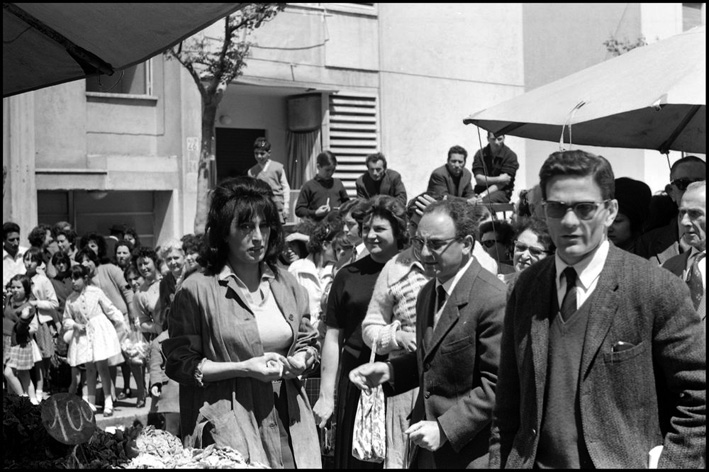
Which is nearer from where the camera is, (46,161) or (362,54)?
(46,161)

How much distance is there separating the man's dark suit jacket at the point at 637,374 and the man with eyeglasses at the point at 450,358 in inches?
36.7

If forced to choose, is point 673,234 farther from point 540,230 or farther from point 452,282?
point 452,282

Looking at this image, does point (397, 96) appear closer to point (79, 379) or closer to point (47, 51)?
point (79, 379)

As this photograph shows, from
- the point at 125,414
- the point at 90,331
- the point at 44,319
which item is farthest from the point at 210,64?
the point at 125,414

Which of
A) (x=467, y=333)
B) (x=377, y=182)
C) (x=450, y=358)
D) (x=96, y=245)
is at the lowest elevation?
(x=450, y=358)

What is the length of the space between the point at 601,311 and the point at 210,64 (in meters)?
14.9

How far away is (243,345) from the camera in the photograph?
4.71 meters

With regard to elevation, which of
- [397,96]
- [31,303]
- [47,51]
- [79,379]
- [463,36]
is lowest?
[79,379]

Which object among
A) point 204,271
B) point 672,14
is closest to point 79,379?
point 204,271

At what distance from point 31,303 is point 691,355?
8672 mm

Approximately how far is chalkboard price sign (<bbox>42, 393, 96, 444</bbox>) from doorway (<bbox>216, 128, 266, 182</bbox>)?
56.2ft

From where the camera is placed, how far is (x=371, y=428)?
5461mm

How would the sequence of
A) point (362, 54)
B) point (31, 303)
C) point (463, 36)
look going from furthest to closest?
point (463, 36) → point (362, 54) → point (31, 303)

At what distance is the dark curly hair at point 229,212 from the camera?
4.87 meters
